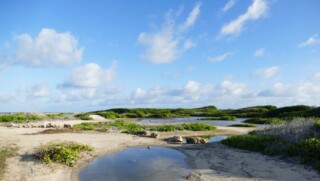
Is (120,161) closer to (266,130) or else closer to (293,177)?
(293,177)

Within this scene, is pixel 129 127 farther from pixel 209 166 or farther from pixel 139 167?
pixel 209 166

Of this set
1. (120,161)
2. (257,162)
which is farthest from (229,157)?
(120,161)

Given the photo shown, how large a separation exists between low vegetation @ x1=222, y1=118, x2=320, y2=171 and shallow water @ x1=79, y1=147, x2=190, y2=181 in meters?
5.05

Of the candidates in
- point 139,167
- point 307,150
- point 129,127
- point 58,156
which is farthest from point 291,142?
point 129,127

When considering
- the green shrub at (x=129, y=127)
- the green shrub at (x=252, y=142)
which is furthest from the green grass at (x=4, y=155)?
the green shrub at (x=252, y=142)

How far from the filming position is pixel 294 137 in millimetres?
21609

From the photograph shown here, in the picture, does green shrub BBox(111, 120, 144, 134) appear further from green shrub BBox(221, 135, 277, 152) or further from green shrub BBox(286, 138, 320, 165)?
green shrub BBox(286, 138, 320, 165)

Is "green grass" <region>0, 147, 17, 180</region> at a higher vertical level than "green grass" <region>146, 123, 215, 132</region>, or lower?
lower

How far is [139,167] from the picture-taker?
17.3m

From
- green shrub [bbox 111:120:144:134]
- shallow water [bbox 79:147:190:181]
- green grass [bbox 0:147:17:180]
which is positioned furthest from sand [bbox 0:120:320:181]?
green shrub [bbox 111:120:144:134]

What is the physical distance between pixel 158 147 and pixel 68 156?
25.4 feet

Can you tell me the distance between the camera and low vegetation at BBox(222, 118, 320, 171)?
57.3ft

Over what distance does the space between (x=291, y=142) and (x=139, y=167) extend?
10276 mm

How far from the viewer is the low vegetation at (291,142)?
57.3 ft
